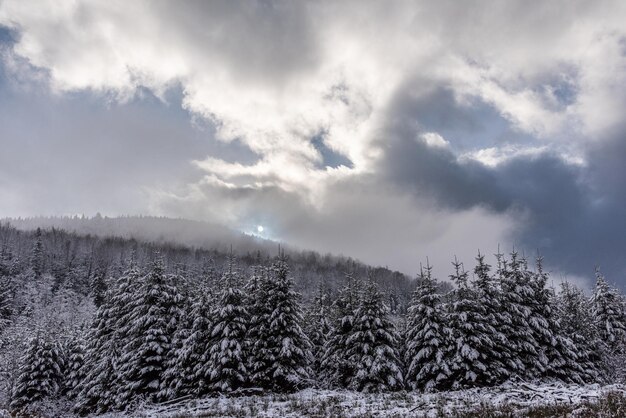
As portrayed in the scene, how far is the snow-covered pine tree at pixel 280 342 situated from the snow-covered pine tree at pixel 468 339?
10.0 m

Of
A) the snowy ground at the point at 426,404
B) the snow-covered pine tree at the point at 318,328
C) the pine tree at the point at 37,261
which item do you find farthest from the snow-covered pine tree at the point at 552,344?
the pine tree at the point at 37,261

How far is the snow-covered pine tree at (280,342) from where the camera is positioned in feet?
83.4

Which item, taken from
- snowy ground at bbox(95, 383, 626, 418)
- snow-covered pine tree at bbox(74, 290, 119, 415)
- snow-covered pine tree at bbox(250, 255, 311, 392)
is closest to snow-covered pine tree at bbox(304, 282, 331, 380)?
snow-covered pine tree at bbox(250, 255, 311, 392)

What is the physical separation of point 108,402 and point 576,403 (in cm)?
2917

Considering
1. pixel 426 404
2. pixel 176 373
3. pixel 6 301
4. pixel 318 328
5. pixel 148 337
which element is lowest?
pixel 176 373

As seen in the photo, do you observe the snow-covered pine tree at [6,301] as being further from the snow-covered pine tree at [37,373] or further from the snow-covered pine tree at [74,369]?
the snow-covered pine tree at [37,373]

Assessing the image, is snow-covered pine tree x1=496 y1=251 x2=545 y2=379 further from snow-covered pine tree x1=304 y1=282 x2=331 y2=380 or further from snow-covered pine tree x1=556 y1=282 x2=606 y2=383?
snow-covered pine tree x1=304 y1=282 x2=331 y2=380

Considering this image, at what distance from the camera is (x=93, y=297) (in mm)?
113562

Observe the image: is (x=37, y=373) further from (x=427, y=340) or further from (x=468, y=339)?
(x=468, y=339)

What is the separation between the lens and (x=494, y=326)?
29.0 m

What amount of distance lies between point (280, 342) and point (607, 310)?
32.4 meters

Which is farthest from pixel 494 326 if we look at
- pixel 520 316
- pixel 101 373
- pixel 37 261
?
pixel 37 261

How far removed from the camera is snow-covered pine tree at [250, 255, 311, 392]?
2542 centimetres

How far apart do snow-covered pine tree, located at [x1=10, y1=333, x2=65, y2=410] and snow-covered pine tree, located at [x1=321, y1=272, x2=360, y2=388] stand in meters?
28.1
